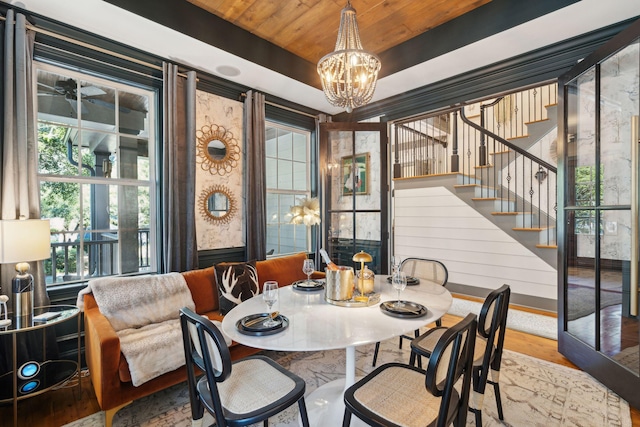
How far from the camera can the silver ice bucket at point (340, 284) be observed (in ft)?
6.24

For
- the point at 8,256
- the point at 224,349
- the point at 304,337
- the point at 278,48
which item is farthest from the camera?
the point at 278,48

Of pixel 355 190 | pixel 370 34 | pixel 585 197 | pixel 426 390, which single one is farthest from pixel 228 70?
pixel 585 197

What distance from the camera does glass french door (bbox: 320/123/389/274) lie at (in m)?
3.87

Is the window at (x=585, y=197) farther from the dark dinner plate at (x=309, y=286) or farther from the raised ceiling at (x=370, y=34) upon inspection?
the dark dinner plate at (x=309, y=286)

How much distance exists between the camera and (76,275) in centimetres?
271

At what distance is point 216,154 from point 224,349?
268 cm

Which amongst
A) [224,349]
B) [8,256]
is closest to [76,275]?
[8,256]

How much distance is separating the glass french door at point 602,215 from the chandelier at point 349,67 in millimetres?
1767

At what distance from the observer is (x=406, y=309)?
171 centimetres

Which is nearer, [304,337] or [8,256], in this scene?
[304,337]

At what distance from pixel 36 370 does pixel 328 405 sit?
195 centimetres

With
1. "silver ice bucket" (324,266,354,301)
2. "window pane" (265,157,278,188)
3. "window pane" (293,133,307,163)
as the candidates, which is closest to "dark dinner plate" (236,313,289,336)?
"silver ice bucket" (324,266,354,301)

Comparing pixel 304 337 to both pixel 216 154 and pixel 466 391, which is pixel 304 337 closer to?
pixel 466 391

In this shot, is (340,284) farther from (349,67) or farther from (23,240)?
(23,240)
